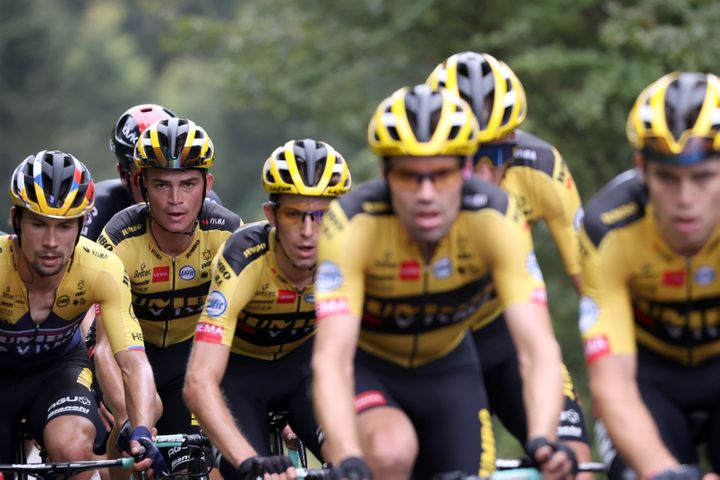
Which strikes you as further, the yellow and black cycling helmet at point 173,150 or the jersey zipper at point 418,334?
the yellow and black cycling helmet at point 173,150

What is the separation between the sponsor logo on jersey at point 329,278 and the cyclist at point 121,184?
4.78 m

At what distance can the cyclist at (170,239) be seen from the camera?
10969mm

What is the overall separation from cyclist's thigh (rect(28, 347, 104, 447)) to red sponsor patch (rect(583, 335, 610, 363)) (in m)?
3.77

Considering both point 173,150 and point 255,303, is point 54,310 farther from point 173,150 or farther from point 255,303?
point 173,150

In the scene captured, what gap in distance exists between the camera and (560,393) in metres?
6.98

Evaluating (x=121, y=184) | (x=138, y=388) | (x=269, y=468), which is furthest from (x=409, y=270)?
(x=121, y=184)

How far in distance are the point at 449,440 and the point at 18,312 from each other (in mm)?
3354

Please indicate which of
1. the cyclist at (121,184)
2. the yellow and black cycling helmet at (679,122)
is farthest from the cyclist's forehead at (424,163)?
the cyclist at (121,184)

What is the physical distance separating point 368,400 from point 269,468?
86 cm

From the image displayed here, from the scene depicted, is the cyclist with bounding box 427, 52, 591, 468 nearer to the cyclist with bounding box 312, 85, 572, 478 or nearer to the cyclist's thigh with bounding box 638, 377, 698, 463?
the cyclist with bounding box 312, 85, 572, 478

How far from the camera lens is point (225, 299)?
892 centimetres

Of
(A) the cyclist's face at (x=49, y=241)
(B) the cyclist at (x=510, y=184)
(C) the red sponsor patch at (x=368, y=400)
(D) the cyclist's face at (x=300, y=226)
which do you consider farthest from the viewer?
(A) the cyclist's face at (x=49, y=241)

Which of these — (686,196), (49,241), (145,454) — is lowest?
(145,454)

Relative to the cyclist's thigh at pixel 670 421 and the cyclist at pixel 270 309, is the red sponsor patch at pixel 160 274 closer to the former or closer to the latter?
the cyclist at pixel 270 309
